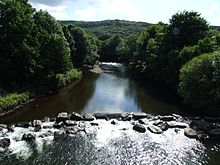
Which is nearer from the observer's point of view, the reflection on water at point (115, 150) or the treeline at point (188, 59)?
the reflection on water at point (115, 150)

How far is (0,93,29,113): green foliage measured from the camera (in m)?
48.8

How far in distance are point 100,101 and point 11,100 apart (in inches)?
635

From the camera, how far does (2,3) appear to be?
60.5 m

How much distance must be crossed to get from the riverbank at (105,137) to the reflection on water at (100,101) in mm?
5263

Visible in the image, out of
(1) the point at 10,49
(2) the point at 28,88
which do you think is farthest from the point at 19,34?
(2) the point at 28,88

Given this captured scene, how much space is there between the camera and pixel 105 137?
39375 millimetres

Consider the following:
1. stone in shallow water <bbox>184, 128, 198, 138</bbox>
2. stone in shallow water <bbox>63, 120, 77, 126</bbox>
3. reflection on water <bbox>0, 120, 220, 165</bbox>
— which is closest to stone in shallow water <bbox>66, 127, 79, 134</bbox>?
reflection on water <bbox>0, 120, 220, 165</bbox>

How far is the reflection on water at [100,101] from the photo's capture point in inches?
2025

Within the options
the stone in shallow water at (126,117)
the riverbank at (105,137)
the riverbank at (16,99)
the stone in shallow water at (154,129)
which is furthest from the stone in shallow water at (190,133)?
the riverbank at (16,99)

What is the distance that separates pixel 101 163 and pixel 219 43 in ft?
140

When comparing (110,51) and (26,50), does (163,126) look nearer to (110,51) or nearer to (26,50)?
(26,50)

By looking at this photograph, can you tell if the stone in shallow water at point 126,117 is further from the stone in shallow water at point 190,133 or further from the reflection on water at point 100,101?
the stone in shallow water at point 190,133

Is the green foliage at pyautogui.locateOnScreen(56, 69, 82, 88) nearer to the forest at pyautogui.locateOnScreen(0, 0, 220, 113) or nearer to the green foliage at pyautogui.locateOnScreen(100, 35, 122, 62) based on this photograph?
the forest at pyautogui.locateOnScreen(0, 0, 220, 113)

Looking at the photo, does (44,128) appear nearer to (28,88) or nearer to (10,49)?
(28,88)
